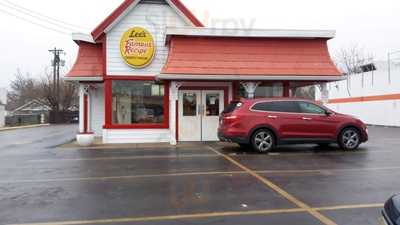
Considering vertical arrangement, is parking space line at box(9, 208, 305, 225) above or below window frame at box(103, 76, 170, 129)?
below

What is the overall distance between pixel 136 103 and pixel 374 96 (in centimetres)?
2501

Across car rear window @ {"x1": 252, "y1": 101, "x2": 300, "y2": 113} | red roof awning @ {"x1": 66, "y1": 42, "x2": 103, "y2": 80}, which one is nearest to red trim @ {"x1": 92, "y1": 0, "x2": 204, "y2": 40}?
red roof awning @ {"x1": 66, "y1": 42, "x2": 103, "y2": 80}

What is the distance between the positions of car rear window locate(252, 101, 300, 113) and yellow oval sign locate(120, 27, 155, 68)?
20.4ft

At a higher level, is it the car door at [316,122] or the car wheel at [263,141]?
the car door at [316,122]

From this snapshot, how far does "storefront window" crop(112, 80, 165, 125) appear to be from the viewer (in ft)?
61.4

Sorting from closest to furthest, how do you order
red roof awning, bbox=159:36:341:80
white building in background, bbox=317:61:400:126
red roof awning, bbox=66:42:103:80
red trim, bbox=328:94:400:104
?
red roof awning, bbox=159:36:341:80 → red roof awning, bbox=66:42:103:80 → white building in background, bbox=317:61:400:126 → red trim, bbox=328:94:400:104

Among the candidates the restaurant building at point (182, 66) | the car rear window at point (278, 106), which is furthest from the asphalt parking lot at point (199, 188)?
the restaurant building at point (182, 66)

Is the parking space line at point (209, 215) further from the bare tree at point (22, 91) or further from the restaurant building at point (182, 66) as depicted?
the bare tree at point (22, 91)

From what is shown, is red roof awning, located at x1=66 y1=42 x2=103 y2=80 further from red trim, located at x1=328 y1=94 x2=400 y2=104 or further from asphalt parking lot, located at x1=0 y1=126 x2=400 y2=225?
red trim, located at x1=328 y1=94 x2=400 y2=104

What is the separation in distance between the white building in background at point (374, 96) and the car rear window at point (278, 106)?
834 inches

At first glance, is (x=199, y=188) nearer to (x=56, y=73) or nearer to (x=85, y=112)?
(x=85, y=112)

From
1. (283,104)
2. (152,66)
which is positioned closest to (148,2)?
(152,66)

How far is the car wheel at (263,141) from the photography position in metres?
14.5

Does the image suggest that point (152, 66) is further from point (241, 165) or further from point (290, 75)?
point (241, 165)
